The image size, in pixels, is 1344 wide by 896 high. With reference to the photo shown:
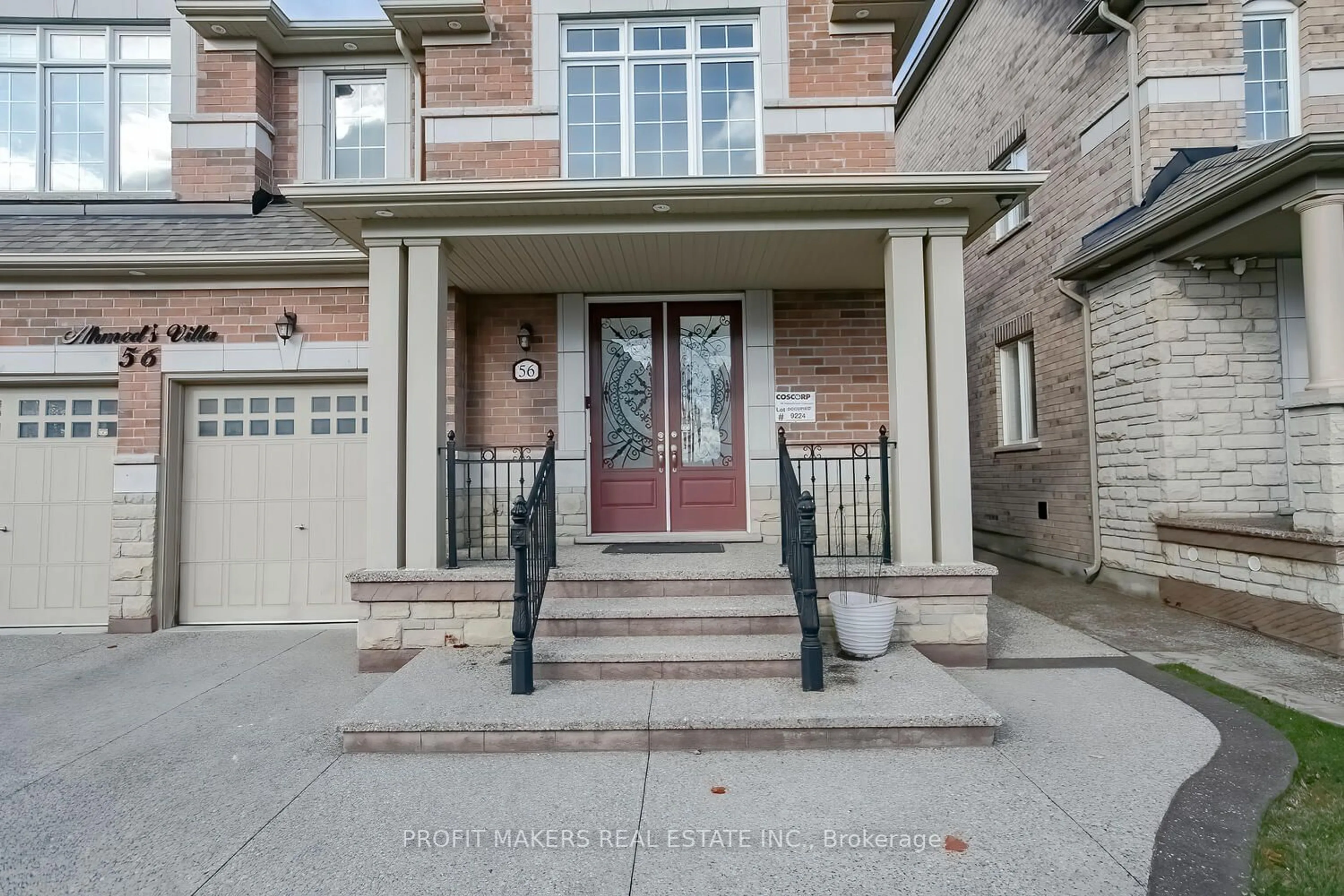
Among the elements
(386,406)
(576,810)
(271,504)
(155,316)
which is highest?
(155,316)

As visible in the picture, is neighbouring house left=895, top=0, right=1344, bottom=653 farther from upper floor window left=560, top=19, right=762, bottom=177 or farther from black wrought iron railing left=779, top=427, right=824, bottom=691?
black wrought iron railing left=779, top=427, right=824, bottom=691

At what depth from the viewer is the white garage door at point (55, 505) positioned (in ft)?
20.9

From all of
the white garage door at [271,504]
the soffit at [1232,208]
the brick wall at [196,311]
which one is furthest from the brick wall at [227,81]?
the soffit at [1232,208]

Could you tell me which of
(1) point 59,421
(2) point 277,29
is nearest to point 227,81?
(2) point 277,29

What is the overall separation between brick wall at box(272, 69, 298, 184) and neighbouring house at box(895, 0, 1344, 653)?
7.99 metres

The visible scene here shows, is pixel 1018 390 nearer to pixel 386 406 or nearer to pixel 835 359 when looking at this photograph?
pixel 835 359

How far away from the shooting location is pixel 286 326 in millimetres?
6215

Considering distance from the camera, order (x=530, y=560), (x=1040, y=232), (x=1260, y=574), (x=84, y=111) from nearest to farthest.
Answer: (x=530, y=560) → (x=1260, y=574) → (x=84, y=111) → (x=1040, y=232)

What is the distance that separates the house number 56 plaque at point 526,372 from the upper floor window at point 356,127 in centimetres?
255

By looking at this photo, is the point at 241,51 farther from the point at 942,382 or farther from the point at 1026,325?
the point at 1026,325

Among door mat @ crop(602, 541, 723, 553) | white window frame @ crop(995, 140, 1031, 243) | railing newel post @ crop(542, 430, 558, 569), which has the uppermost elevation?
white window frame @ crop(995, 140, 1031, 243)

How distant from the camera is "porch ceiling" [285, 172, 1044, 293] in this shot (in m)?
4.67

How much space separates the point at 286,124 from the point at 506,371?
3.56 m

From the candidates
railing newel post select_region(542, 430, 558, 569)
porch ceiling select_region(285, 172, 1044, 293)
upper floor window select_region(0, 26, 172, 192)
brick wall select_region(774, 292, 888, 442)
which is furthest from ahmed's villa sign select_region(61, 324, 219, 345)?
brick wall select_region(774, 292, 888, 442)
